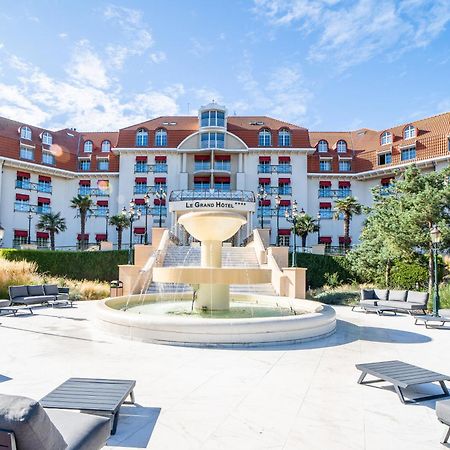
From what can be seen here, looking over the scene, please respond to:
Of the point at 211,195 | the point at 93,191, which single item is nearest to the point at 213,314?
the point at 211,195

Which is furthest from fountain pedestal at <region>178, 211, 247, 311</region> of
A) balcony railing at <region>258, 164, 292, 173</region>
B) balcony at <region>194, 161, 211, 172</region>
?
balcony railing at <region>258, 164, 292, 173</region>

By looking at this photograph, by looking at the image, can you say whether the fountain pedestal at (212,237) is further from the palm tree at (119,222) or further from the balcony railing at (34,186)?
the balcony railing at (34,186)

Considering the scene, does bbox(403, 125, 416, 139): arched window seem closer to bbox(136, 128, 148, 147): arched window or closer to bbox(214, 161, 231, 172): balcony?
bbox(214, 161, 231, 172): balcony

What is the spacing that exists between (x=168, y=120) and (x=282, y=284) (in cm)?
3093

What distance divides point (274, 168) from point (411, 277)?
21.9 metres

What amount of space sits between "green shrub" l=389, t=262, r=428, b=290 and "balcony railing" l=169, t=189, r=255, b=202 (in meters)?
18.3

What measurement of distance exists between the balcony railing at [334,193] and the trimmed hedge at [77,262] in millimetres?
22887

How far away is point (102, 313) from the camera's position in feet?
32.0

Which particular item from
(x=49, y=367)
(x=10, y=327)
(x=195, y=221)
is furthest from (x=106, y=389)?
(x=10, y=327)

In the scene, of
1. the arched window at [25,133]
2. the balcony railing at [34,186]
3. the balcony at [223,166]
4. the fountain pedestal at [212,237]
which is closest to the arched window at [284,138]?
the balcony at [223,166]

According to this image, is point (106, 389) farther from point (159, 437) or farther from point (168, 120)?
point (168, 120)

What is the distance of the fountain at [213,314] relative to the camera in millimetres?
8438

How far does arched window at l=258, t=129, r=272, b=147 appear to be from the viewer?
40.1 metres

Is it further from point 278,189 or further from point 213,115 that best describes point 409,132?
point 213,115
